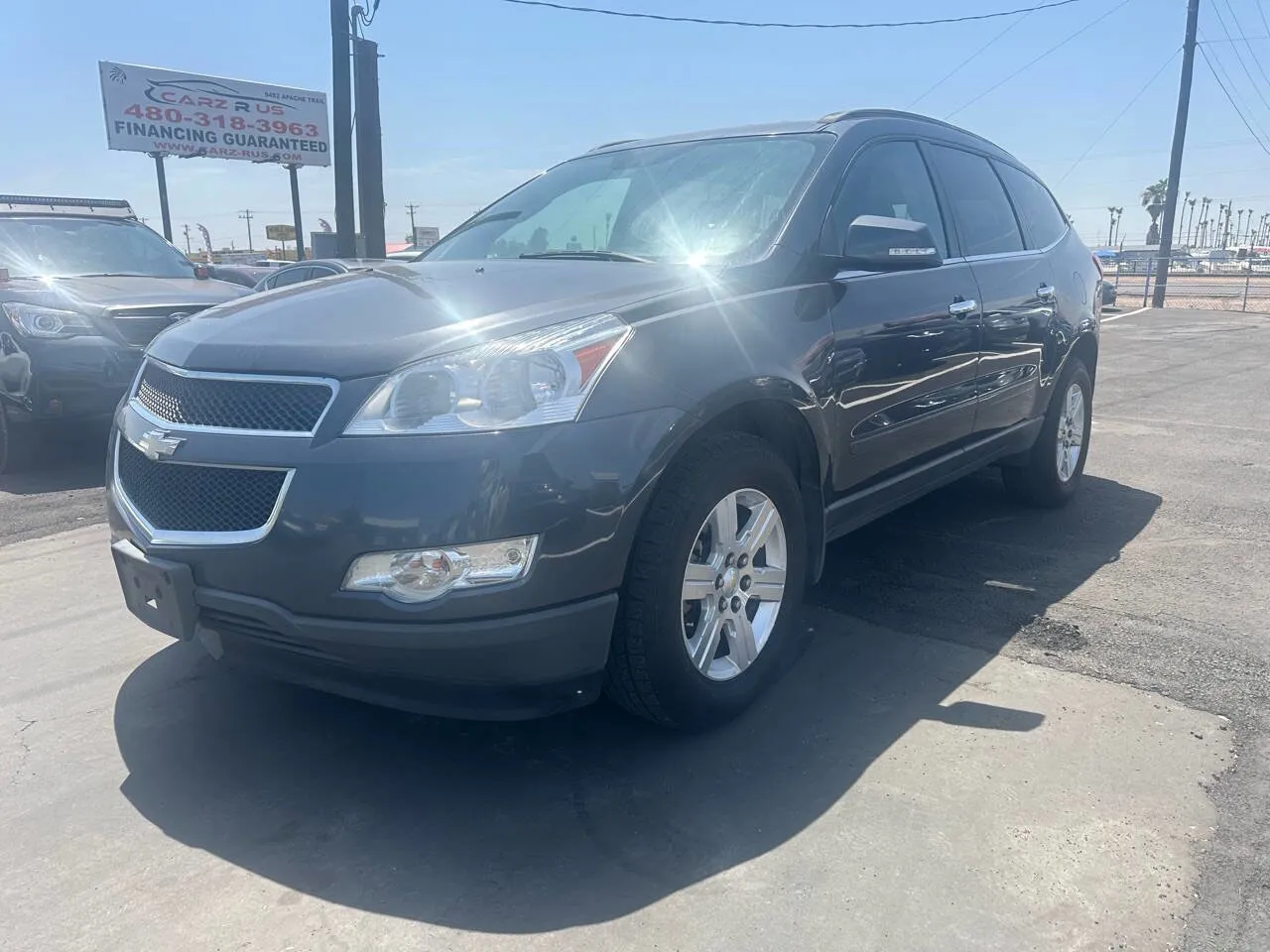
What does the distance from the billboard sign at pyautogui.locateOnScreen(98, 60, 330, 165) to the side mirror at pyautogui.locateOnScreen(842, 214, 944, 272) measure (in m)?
28.7

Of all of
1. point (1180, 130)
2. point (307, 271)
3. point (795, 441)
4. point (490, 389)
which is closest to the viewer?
point (490, 389)

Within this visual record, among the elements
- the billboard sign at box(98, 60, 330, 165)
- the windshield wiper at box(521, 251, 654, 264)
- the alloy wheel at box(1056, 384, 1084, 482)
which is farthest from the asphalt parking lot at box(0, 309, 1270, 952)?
the billboard sign at box(98, 60, 330, 165)

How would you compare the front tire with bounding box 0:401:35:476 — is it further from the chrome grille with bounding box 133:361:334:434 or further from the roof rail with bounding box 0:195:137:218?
the chrome grille with bounding box 133:361:334:434

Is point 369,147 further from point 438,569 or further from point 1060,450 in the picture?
point 438,569

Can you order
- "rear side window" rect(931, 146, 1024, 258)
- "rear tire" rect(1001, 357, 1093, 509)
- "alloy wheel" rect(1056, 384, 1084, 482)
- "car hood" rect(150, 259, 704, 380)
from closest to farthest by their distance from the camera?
1. "car hood" rect(150, 259, 704, 380)
2. "rear side window" rect(931, 146, 1024, 258)
3. "rear tire" rect(1001, 357, 1093, 509)
4. "alloy wheel" rect(1056, 384, 1084, 482)

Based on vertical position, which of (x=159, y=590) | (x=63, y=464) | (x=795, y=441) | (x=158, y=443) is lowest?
(x=63, y=464)

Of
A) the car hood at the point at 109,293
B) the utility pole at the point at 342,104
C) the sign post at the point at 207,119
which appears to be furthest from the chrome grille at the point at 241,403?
the sign post at the point at 207,119

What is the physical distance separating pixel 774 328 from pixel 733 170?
909mm

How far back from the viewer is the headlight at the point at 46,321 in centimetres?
625

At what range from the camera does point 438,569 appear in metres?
2.39

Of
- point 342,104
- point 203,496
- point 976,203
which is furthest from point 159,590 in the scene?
point 342,104

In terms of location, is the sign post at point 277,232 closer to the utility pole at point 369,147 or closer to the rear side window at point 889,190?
the utility pole at point 369,147

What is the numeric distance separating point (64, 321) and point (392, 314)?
4.57m

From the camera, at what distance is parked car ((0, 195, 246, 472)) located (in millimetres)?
6211
